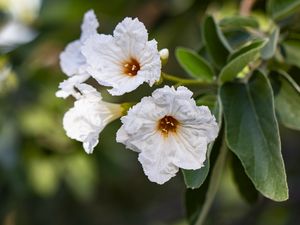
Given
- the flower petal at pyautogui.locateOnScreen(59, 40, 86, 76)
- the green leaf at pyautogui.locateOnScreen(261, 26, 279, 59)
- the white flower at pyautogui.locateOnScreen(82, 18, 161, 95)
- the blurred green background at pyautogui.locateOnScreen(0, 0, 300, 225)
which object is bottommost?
the blurred green background at pyautogui.locateOnScreen(0, 0, 300, 225)

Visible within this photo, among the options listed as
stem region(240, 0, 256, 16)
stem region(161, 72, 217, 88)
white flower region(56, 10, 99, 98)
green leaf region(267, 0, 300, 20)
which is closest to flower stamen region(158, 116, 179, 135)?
stem region(161, 72, 217, 88)

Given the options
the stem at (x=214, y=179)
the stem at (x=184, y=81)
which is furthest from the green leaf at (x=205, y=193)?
the stem at (x=184, y=81)

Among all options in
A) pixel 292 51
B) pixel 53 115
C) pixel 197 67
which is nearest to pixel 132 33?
pixel 197 67

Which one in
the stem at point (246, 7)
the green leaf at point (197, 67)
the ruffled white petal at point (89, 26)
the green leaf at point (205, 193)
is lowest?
the stem at point (246, 7)

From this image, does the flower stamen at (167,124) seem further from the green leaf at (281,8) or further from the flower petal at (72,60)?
the green leaf at (281,8)

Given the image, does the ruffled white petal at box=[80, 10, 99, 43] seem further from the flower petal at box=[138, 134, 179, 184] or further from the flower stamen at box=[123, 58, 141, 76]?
the flower petal at box=[138, 134, 179, 184]

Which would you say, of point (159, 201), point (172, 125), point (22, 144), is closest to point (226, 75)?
point (172, 125)
